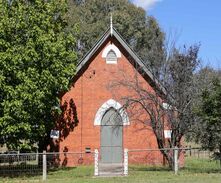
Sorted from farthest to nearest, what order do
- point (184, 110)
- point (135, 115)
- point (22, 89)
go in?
point (135, 115), point (184, 110), point (22, 89)

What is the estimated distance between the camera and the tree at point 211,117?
68.5 feet

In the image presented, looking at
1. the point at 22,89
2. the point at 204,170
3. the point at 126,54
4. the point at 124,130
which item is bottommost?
the point at 204,170

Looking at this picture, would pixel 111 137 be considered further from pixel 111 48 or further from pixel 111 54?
pixel 111 48

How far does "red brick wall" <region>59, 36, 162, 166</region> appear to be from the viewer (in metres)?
28.0

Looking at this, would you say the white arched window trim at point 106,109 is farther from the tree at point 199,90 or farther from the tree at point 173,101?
the tree at point 199,90

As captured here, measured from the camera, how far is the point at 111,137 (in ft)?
92.5

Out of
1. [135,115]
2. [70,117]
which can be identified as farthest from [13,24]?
[135,115]

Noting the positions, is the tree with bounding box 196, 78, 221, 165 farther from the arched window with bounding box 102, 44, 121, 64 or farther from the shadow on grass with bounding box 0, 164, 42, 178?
the arched window with bounding box 102, 44, 121, 64

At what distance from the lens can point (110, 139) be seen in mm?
28234

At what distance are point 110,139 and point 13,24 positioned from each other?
960 centimetres

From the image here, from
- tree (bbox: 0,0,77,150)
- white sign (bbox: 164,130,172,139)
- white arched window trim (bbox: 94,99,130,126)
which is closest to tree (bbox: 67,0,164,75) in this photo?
white arched window trim (bbox: 94,99,130,126)

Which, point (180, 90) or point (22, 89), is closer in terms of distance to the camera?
point (22, 89)

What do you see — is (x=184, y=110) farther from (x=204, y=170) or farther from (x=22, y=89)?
A: (x=22, y=89)

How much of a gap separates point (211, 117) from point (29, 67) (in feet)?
27.9
